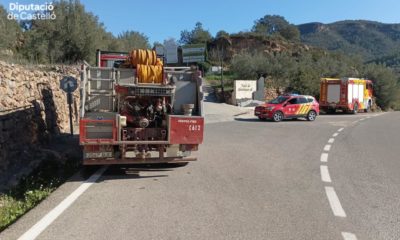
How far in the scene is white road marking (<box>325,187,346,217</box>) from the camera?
6316 mm

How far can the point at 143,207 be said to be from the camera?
6.54m

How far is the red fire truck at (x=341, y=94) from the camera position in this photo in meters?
36.6

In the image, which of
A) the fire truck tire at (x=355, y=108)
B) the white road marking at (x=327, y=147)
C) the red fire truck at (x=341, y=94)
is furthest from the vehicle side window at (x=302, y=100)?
the fire truck tire at (x=355, y=108)

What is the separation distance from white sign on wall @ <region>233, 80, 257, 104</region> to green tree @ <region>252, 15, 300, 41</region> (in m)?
81.7

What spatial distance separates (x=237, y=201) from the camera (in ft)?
22.8

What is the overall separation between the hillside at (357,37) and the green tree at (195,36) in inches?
2237

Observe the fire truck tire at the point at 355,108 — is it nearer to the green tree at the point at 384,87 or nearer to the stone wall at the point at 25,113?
the green tree at the point at 384,87

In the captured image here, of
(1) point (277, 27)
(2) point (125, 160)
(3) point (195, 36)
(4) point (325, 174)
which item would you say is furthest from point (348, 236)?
(1) point (277, 27)

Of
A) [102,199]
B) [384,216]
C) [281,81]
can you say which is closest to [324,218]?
[384,216]

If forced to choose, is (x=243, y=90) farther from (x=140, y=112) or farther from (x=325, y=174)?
(x=325, y=174)

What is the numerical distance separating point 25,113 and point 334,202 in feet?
27.0

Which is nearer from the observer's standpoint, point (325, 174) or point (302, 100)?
point (325, 174)

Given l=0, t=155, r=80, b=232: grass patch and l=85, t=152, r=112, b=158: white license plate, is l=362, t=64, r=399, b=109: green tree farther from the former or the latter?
l=85, t=152, r=112, b=158: white license plate

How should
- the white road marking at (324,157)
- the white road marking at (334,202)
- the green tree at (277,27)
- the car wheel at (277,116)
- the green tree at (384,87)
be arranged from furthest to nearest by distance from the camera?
the green tree at (277,27) → the green tree at (384,87) → the car wheel at (277,116) → the white road marking at (324,157) → the white road marking at (334,202)
